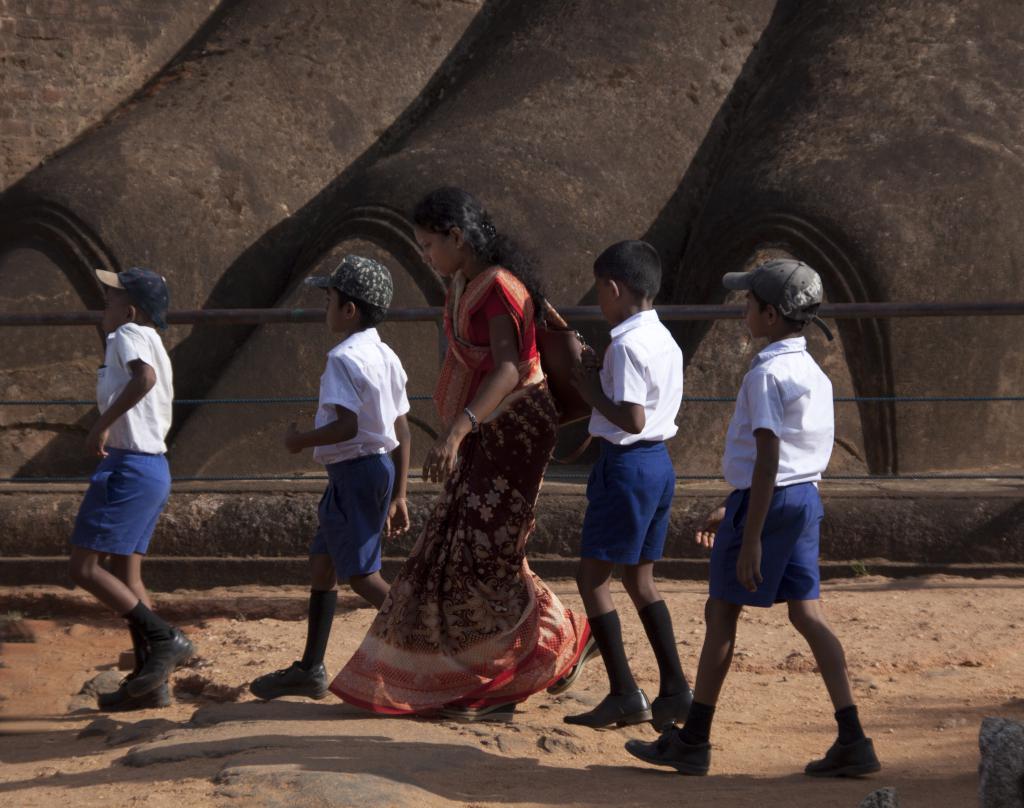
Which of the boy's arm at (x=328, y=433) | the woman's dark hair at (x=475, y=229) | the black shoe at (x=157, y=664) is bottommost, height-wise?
the black shoe at (x=157, y=664)

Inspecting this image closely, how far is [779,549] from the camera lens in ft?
11.1

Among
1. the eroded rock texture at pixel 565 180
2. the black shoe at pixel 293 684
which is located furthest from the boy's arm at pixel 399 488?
the eroded rock texture at pixel 565 180

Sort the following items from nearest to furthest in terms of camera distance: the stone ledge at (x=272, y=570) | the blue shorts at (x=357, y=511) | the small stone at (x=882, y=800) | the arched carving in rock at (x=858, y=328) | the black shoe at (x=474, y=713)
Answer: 1. the small stone at (x=882, y=800)
2. the black shoe at (x=474, y=713)
3. the blue shorts at (x=357, y=511)
4. the stone ledge at (x=272, y=570)
5. the arched carving in rock at (x=858, y=328)

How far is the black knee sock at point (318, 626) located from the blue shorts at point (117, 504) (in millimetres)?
609

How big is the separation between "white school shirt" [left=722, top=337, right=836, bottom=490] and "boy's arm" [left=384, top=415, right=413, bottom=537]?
114 cm

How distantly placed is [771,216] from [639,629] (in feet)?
9.92

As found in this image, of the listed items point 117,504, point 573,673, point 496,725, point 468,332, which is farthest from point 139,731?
point 468,332

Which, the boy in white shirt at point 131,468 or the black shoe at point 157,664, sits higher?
the boy in white shirt at point 131,468

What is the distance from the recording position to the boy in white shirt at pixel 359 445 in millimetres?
4094

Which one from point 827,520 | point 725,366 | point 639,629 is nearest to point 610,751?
point 639,629

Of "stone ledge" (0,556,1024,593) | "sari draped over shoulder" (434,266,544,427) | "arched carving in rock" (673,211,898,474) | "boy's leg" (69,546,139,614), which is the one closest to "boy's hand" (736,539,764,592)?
"sari draped over shoulder" (434,266,544,427)

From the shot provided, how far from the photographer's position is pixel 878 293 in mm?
7336

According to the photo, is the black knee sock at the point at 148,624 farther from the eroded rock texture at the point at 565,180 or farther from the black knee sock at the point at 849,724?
the eroded rock texture at the point at 565,180

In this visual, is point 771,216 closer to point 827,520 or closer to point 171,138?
point 827,520
